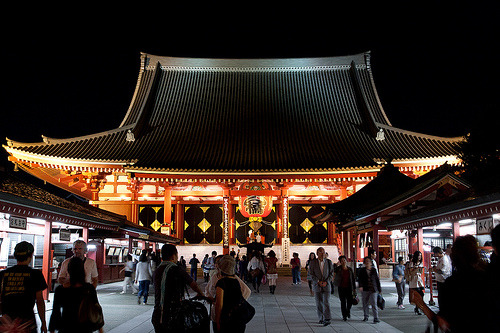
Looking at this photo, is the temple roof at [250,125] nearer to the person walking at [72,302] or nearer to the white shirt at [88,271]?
the white shirt at [88,271]

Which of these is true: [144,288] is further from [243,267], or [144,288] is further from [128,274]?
[243,267]

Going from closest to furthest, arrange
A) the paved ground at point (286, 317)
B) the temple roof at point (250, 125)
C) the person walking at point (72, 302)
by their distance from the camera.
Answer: the person walking at point (72, 302) → the paved ground at point (286, 317) → the temple roof at point (250, 125)

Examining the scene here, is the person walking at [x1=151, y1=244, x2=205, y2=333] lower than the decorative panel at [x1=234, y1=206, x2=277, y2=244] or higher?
lower

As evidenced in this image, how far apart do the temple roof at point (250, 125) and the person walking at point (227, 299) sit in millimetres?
17975

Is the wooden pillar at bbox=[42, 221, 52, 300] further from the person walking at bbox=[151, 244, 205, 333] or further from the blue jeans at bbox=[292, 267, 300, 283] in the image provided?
Result: the blue jeans at bbox=[292, 267, 300, 283]

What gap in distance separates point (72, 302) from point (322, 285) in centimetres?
661

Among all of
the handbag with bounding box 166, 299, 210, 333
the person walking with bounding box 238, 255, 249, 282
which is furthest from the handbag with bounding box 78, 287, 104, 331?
the person walking with bounding box 238, 255, 249, 282

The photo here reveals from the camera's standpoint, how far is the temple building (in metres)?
25.3

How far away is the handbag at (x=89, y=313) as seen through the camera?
4812mm

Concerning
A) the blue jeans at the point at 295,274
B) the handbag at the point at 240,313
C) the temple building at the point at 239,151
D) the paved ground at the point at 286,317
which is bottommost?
the paved ground at the point at 286,317

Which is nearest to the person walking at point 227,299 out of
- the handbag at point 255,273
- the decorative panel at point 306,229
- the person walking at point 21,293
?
the person walking at point 21,293

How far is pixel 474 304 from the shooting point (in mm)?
3266

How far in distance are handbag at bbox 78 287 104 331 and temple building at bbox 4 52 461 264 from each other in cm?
1802

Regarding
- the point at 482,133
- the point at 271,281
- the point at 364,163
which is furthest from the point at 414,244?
the point at 364,163
